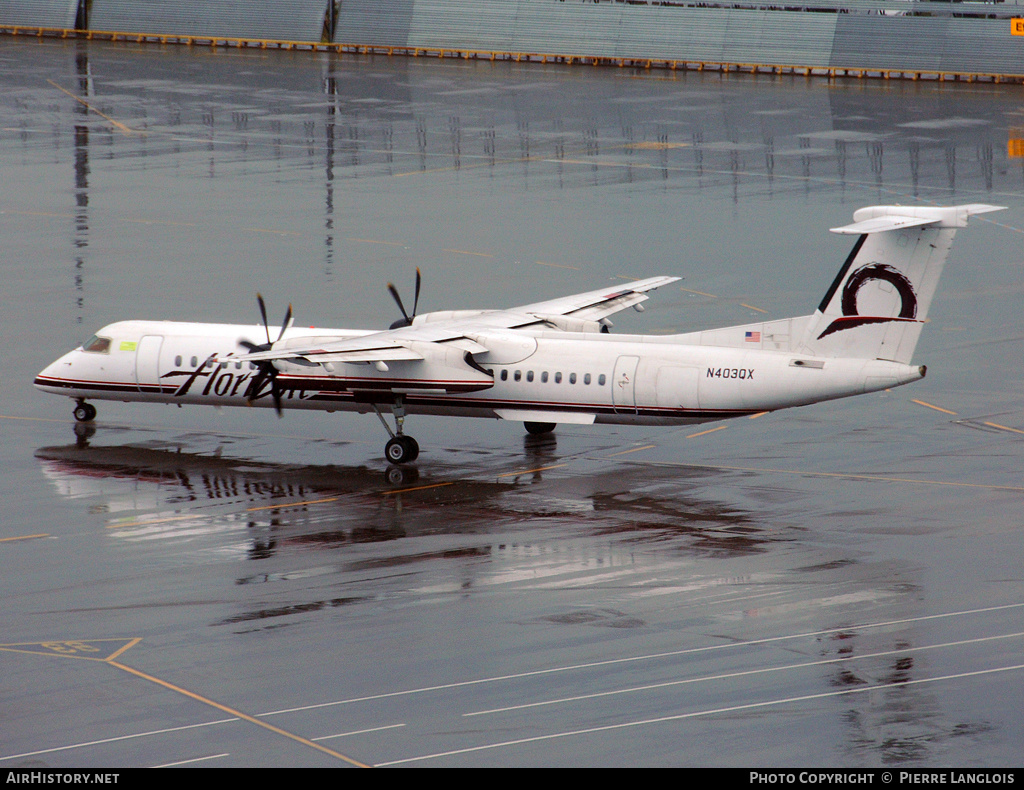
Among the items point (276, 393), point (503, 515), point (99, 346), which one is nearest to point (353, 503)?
point (503, 515)

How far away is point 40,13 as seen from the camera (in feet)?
363

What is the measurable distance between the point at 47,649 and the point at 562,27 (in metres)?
82.4

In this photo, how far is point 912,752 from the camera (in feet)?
68.4

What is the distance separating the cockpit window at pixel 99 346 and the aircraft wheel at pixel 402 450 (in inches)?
337

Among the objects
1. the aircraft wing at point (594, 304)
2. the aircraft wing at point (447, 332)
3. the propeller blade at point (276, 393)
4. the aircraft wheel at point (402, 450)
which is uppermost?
the aircraft wing at point (594, 304)

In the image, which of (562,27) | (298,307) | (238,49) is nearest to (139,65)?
(238,49)

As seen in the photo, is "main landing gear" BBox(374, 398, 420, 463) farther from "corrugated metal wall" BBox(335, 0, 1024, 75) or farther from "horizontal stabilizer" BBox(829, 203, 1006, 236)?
"corrugated metal wall" BBox(335, 0, 1024, 75)

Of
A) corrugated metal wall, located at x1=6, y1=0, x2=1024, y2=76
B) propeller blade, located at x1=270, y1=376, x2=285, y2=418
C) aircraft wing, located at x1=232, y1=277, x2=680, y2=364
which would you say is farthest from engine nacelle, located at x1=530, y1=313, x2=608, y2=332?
corrugated metal wall, located at x1=6, y1=0, x2=1024, y2=76

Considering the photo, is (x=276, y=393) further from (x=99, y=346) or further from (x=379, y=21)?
(x=379, y=21)

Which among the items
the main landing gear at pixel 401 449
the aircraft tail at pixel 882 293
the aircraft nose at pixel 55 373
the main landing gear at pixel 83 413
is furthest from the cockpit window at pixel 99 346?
the aircraft tail at pixel 882 293

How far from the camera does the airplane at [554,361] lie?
109 ft

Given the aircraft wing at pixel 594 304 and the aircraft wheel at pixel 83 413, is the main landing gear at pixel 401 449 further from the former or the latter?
the aircraft wheel at pixel 83 413

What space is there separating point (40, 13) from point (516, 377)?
88128mm

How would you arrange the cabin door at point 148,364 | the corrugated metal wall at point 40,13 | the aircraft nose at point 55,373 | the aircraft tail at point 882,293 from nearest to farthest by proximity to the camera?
1. the aircraft tail at point 882,293
2. the cabin door at point 148,364
3. the aircraft nose at point 55,373
4. the corrugated metal wall at point 40,13
